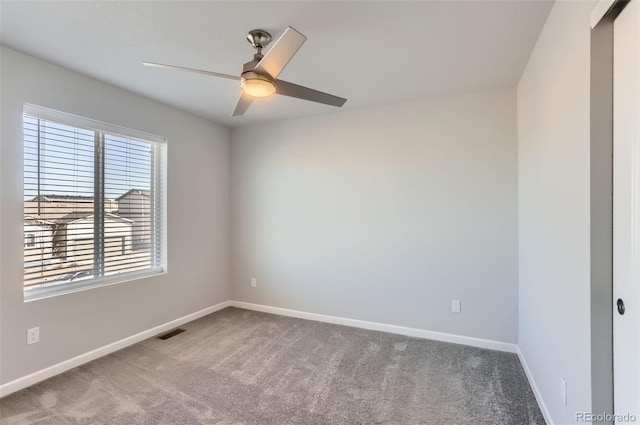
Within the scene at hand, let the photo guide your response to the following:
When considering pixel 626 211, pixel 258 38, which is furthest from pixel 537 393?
pixel 258 38

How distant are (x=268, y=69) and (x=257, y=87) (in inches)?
5.5

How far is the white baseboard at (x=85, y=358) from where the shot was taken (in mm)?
2123

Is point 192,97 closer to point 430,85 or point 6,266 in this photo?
point 6,266

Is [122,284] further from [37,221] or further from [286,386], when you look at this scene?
Answer: [286,386]

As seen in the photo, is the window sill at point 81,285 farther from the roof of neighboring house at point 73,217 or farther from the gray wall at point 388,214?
the gray wall at point 388,214

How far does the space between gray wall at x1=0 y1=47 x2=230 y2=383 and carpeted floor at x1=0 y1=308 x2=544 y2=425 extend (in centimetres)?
27

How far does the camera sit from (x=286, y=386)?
7.22ft

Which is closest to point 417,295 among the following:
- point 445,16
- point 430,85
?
point 430,85

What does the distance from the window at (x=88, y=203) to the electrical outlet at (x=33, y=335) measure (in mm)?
242

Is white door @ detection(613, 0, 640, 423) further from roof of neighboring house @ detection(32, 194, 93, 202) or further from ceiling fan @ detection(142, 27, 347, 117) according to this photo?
roof of neighboring house @ detection(32, 194, 93, 202)

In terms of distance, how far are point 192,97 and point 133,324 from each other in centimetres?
237

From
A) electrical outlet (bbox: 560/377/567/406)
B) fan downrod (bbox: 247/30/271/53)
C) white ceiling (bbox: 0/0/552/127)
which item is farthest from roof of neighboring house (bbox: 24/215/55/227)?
electrical outlet (bbox: 560/377/567/406)

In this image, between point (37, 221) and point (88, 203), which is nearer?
point (37, 221)

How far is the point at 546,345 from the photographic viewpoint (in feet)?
5.98
